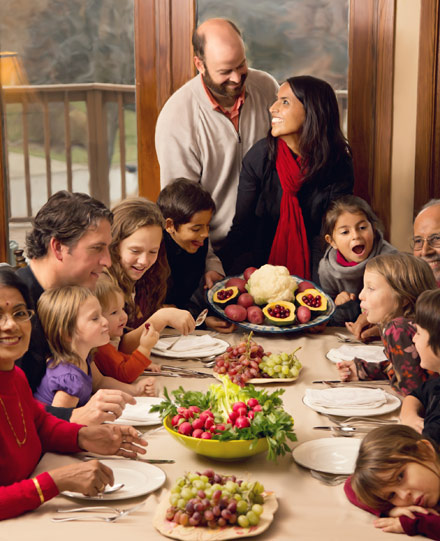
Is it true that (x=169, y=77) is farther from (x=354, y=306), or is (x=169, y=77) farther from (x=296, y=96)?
(x=354, y=306)

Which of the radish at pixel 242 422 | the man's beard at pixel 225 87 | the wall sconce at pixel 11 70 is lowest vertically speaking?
the radish at pixel 242 422

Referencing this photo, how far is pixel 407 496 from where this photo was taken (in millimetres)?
1457

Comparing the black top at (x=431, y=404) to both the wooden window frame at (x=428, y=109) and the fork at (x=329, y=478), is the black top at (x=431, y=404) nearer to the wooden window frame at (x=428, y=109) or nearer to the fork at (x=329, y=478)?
the fork at (x=329, y=478)

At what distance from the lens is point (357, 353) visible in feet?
8.35

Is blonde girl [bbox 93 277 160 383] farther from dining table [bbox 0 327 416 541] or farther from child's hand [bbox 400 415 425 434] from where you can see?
child's hand [bbox 400 415 425 434]

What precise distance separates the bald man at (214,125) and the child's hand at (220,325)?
975 millimetres

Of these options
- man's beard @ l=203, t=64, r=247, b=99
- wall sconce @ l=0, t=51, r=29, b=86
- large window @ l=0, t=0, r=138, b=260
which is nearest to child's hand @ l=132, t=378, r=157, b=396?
man's beard @ l=203, t=64, r=247, b=99

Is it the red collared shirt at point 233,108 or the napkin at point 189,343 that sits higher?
the red collared shirt at point 233,108

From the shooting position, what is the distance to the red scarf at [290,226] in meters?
3.47

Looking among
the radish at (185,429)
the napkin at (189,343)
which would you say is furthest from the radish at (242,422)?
Answer: the napkin at (189,343)

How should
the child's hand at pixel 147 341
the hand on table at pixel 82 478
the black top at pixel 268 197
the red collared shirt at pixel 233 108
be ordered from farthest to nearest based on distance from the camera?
the red collared shirt at pixel 233 108 < the black top at pixel 268 197 < the child's hand at pixel 147 341 < the hand on table at pixel 82 478

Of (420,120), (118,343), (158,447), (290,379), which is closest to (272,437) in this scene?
(158,447)

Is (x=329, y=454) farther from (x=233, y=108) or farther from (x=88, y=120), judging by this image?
(x=88, y=120)

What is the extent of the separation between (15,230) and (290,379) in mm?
2764
